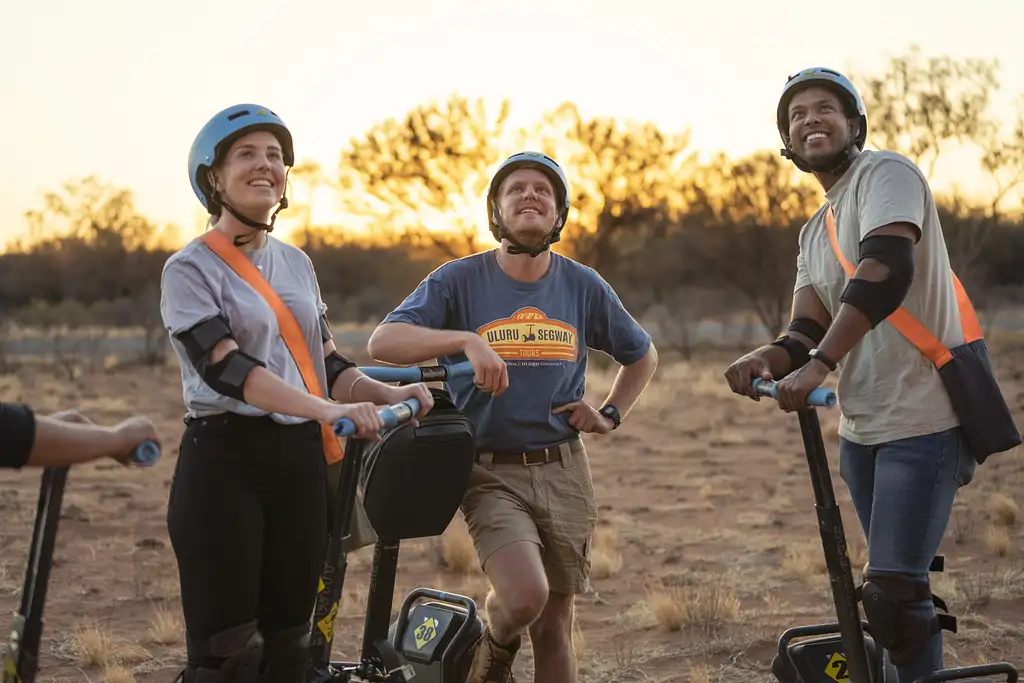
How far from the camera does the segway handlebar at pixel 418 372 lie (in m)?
4.54

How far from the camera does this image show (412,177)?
1351 inches

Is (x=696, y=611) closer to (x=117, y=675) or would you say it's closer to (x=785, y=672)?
(x=785, y=672)

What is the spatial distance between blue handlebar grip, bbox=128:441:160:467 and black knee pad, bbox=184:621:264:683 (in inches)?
A: 31.3

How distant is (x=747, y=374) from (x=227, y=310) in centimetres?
192

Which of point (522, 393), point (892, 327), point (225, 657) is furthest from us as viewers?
point (522, 393)

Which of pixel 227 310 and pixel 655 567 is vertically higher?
pixel 227 310

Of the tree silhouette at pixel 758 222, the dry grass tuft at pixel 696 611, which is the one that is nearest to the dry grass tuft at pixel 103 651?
the dry grass tuft at pixel 696 611

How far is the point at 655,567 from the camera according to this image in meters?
9.80

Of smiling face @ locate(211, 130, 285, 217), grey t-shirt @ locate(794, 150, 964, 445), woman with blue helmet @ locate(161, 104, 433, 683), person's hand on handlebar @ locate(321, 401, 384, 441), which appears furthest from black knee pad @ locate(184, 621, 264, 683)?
grey t-shirt @ locate(794, 150, 964, 445)

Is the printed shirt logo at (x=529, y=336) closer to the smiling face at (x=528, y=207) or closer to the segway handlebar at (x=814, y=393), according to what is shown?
the smiling face at (x=528, y=207)

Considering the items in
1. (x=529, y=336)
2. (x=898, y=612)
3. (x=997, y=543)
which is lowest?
(x=997, y=543)

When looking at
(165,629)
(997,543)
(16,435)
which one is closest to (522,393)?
(16,435)

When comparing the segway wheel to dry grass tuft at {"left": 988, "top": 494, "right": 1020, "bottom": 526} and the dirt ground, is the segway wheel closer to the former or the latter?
the dirt ground

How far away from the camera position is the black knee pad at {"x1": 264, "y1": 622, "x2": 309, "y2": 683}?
414 centimetres
